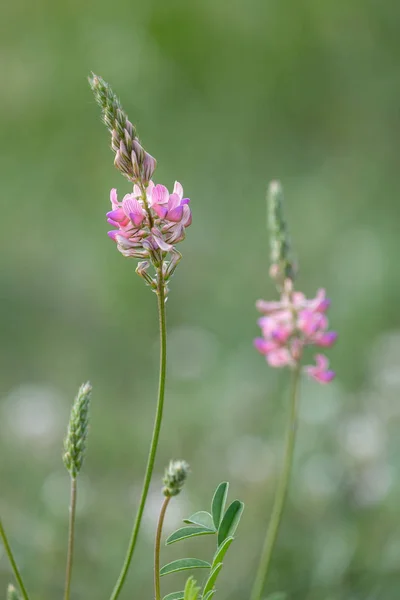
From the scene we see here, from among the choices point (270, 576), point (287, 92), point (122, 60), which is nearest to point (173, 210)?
point (270, 576)

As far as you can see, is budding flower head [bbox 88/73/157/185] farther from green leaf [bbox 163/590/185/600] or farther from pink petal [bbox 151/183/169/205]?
green leaf [bbox 163/590/185/600]

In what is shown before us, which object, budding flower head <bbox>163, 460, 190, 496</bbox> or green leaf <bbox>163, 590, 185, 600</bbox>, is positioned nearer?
budding flower head <bbox>163, 460, 190, 496</bbox>

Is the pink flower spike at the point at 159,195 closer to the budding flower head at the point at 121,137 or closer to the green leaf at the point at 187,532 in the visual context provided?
the budding flower head at the point at 121,137

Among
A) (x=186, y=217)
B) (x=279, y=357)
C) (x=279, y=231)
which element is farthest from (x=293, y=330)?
(x=186, y=217)

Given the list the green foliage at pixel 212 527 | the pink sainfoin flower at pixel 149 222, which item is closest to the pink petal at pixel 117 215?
the pink sainfoin flower at pixel 149 222

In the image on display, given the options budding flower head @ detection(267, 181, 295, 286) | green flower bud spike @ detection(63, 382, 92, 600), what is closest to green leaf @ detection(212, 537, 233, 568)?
green flower bud spike @ detection(63, 382, 92, 600)

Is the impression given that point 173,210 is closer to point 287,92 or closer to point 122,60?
point 122,60
